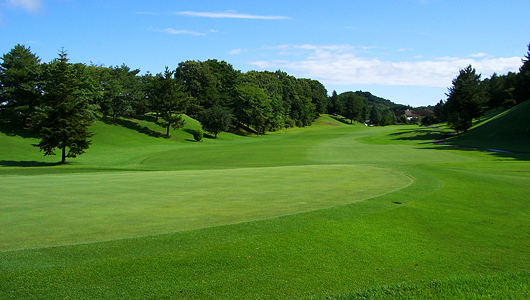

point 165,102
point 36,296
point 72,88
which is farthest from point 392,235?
point 165,102

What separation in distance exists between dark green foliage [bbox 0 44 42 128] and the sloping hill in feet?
220

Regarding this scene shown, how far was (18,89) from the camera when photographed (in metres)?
55.4

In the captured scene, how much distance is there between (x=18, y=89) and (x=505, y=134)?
7618 cm

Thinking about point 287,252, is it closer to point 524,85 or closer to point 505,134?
point 505,134

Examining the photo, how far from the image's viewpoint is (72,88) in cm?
3525

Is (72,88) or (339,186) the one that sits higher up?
(72,88)

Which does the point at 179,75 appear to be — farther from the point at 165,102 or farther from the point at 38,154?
the point at 38,154

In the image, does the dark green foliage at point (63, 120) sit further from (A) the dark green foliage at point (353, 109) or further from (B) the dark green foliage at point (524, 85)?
(A) the dark green foliage at point (353, 109)

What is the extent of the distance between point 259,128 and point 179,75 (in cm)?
3072

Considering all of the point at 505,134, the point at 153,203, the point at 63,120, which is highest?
the point at 505,134

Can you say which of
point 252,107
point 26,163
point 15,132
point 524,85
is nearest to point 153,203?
point 26,163

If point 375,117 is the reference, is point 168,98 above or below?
below

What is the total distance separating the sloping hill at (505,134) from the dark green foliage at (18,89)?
220 ft

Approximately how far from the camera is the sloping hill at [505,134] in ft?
151
